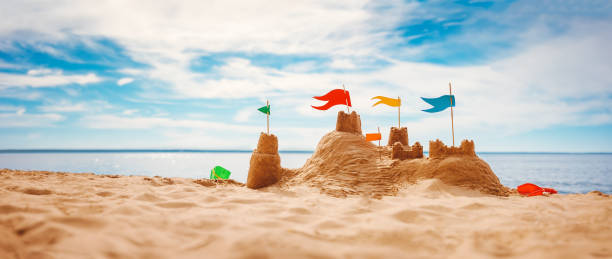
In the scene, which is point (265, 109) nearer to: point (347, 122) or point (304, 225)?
point (347, 122)

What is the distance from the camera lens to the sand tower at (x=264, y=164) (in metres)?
6.52

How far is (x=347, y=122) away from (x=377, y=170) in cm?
152

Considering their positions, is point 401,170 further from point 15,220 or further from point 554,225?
point 15,220

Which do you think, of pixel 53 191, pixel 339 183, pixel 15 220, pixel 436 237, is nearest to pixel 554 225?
pixel 436 237

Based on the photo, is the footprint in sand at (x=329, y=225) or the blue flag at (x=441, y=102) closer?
the footprint in sand at (x=329, y=225)

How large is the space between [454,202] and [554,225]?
4.26 ft

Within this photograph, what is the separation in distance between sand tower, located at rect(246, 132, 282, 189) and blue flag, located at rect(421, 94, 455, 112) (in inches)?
134

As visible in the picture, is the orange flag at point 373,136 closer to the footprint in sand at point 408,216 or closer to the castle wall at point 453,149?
the castle wall at point 453,149

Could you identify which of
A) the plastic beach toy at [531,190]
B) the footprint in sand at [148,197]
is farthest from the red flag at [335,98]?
the footprint in sand at [148,197]

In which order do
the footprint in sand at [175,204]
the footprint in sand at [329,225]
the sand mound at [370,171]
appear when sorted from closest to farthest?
1. the footprint in sand at [329,225]
2. the footprint in sand at [175,204]
3. the sand mound at [370,171]

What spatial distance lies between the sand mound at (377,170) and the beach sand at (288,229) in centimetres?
123

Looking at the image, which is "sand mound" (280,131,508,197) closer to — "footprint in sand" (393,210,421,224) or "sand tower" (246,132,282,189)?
"sand tower" (246,132,282,189)

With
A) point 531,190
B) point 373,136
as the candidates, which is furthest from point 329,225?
point 531,190

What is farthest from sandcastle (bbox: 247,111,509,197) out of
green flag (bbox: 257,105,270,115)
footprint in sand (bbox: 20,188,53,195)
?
footprint in sand (bbox: 20,188,53,195)
